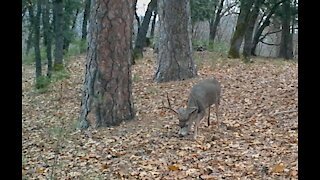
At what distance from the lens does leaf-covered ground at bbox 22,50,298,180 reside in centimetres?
608

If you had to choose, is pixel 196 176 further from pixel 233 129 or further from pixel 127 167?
pixel 233 129

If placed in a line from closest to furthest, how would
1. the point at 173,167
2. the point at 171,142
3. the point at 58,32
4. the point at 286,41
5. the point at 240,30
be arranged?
the point at 173,167 < the point at 171,142 < the point at 58,32 < the point at 240,30 < the point at 286,41

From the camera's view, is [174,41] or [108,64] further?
[174,41]

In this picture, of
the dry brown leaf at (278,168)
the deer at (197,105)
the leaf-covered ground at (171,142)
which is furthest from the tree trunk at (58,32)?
the dry brown leaf at (278,168)

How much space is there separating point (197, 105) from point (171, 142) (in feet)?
2.51

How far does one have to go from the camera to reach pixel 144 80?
50.1 ft

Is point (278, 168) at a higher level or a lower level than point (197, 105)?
lower

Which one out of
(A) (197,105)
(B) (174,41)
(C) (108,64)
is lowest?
(A) (197,105)

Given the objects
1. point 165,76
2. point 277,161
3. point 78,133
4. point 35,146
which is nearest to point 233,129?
point 277,161

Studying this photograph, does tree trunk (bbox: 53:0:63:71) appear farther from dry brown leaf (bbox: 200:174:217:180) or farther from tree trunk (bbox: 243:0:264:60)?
dry brown leaf (bbox: 200:174:217:180)

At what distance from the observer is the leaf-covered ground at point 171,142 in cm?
608

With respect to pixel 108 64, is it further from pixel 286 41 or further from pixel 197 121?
pixel 286 41

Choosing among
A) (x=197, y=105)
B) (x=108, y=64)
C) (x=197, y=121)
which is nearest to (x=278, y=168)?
(x=197, y=121)

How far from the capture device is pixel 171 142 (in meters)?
7.72
